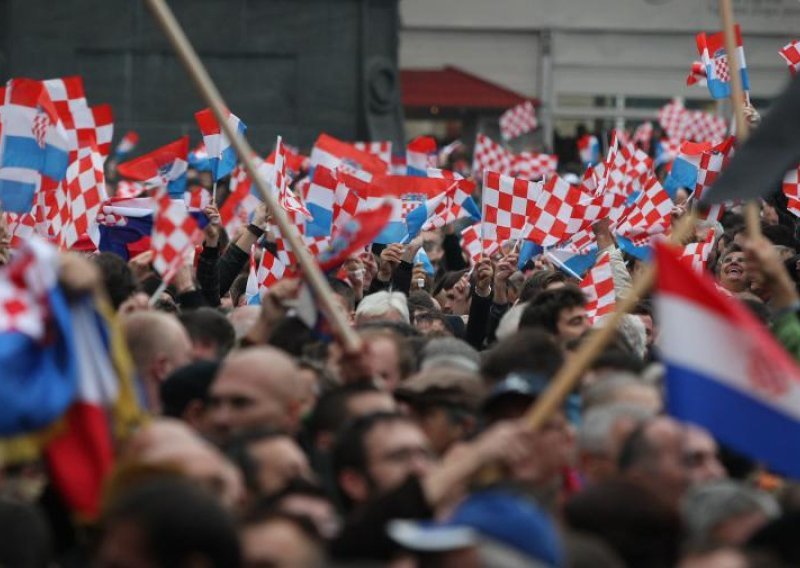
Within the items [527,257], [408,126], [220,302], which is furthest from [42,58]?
[408,126]

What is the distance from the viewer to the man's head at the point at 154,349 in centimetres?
808

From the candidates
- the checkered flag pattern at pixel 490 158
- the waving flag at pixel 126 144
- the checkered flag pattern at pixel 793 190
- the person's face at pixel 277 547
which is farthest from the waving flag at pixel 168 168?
the person's face at pixel 277 547

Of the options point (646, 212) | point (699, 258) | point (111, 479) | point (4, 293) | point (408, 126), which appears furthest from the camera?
point (408, 126)

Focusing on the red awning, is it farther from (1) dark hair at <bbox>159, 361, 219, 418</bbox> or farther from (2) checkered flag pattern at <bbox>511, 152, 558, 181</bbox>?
(1) dark hair at <bbox>159, 361, 219, 418</bbox>

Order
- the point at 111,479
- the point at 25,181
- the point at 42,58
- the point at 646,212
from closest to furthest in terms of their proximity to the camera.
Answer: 1. the point at 111,479
2. the point at 25,181
3. the point at 646,212
4. the point at 42,58

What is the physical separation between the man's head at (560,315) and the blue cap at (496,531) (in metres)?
3.94

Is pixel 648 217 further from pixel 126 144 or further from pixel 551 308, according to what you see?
pixel 126 144

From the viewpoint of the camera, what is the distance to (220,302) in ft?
43.6

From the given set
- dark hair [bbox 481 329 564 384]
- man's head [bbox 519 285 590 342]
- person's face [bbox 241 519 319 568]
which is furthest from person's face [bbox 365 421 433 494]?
man's head [bbox 519 285 590 342]

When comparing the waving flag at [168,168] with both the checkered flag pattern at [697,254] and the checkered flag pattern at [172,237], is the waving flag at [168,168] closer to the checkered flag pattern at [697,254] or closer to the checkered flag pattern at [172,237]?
the checkered flag pattern at [697,254]

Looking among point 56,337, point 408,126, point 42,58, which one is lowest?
point 408,126

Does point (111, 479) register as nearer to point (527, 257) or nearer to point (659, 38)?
point (527, 257)

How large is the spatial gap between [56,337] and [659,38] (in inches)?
1637

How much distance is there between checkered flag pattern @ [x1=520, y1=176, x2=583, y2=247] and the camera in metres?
14.6
